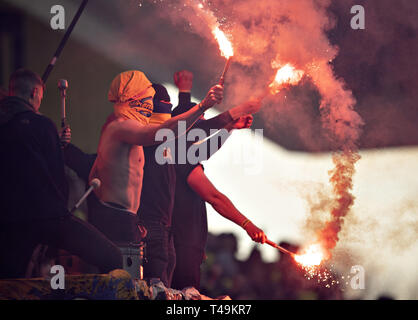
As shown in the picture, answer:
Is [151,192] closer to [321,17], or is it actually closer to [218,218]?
[218,218]

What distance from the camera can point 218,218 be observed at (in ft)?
16.0

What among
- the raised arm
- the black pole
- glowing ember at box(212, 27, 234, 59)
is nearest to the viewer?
the raised arm

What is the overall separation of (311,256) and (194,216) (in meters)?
0.98

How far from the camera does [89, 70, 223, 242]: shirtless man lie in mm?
4305

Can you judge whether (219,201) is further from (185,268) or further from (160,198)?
(185,268)

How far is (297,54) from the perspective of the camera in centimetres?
483

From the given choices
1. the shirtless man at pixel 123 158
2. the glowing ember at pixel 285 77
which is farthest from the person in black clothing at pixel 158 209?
the glowing ember at pixel 285 77

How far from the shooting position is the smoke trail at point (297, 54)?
4828mm

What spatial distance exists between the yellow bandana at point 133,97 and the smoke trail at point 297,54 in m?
0.75

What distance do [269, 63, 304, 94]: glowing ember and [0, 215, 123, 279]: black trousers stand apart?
5.92 feet

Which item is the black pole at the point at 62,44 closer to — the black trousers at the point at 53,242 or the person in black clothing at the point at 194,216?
the person in black clothing at the point at 194,216

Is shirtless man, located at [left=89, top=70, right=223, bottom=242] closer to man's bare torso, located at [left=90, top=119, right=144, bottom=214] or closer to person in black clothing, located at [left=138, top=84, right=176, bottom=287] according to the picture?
man's bare torso, located at [left=90, top=119, right=144, bottom=214]

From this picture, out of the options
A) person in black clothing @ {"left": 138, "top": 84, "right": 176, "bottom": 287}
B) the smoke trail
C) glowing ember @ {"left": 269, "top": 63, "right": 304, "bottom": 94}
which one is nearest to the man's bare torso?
person in black clothing @ {"left": 138, "top": 84, "right": 176, "bottom": 287}
